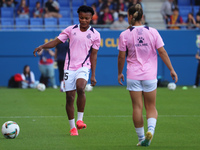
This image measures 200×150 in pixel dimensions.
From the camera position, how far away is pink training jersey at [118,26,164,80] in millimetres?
7543

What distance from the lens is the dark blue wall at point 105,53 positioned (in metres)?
24.6

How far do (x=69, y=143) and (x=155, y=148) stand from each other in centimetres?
146

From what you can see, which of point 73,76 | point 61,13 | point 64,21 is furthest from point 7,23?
point 73,76

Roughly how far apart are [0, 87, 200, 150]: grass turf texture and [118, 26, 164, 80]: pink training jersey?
1.15m

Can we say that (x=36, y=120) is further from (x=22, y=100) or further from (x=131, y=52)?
(x=22, y=100)

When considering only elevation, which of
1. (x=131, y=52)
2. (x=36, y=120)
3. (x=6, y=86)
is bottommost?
(x=6, y=86)

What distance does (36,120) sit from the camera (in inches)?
451

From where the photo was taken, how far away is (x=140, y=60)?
7.62 m

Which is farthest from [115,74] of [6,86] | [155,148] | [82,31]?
[155,148]

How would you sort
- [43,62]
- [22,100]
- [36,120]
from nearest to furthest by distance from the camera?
[36,120]
[22,100]
[43,62]

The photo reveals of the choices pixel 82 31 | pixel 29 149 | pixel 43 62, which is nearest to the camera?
pixel 29 149

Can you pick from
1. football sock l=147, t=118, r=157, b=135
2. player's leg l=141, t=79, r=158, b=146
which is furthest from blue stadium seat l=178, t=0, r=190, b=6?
football sock l=147, t=118, r=157, b=135

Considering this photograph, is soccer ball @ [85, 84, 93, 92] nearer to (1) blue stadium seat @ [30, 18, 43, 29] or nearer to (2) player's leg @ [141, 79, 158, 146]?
(1) blue stadium seat @ [30, 18, 43, 29]

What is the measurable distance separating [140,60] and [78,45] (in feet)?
5.82
